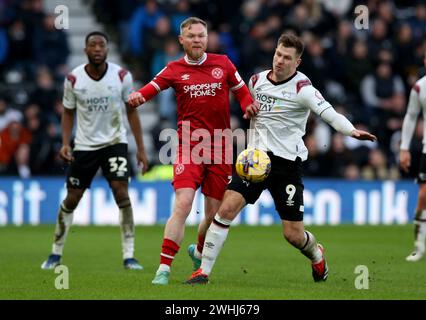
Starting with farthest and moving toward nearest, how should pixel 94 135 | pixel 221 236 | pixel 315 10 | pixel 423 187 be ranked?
pixel 315 10 → pixel 423 187 → pixel 94 135 → pixel 221 236

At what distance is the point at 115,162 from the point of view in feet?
42.5

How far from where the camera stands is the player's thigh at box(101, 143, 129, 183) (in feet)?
42.4

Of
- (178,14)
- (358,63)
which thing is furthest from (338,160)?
(178,14)

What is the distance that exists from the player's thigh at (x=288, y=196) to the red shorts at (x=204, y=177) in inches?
22.4

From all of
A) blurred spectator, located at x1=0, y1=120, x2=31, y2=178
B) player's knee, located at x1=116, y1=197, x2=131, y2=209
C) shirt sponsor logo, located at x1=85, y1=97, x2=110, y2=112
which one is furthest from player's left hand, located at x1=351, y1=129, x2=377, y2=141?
blurred spectator, located at x1=0, y1=120, x2=31, y2=178

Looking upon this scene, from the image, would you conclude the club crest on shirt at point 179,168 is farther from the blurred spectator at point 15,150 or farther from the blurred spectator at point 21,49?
the blurred spectator at point 21,49

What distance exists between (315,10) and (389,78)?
2399mm

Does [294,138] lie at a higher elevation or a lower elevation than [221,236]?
higher

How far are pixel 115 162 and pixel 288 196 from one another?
9.11ft

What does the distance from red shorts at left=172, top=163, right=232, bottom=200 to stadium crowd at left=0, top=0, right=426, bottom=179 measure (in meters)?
10.3

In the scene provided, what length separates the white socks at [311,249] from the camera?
11133 mm

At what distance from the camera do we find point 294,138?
36.2 feet
